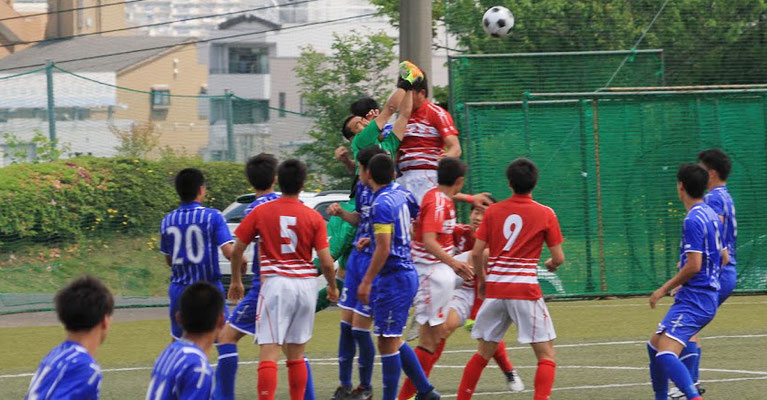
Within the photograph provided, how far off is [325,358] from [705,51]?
16.1 meters

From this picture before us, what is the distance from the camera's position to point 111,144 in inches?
909

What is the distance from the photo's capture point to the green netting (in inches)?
631

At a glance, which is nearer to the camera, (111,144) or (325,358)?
(325,358)

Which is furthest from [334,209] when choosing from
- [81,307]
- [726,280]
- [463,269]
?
[81,307]

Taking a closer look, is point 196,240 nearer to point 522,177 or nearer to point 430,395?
point 430,395

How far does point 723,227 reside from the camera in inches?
338

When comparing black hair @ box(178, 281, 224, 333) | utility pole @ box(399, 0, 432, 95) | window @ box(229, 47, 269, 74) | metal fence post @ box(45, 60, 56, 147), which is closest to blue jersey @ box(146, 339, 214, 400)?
black hair @ box(178, 281, 224, 333)

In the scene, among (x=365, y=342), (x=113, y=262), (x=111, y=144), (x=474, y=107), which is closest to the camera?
(x=365, y=342)

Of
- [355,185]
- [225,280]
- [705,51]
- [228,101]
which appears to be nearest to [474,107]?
[225,280]

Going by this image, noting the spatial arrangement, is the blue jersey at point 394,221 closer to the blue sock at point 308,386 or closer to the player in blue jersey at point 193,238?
the blue sock at point 308,386

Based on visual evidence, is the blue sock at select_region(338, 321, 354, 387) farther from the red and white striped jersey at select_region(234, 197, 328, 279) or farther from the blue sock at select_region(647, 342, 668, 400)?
the blue sock at select_region(647, 342, 668, 400)

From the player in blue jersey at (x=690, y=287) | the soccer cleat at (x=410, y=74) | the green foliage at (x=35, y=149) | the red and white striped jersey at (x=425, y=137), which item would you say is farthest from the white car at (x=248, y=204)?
the player in blue jersey at (x=690, y=287)

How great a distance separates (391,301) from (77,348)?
349 centimetres

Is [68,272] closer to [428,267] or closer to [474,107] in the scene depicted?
[474,107]
